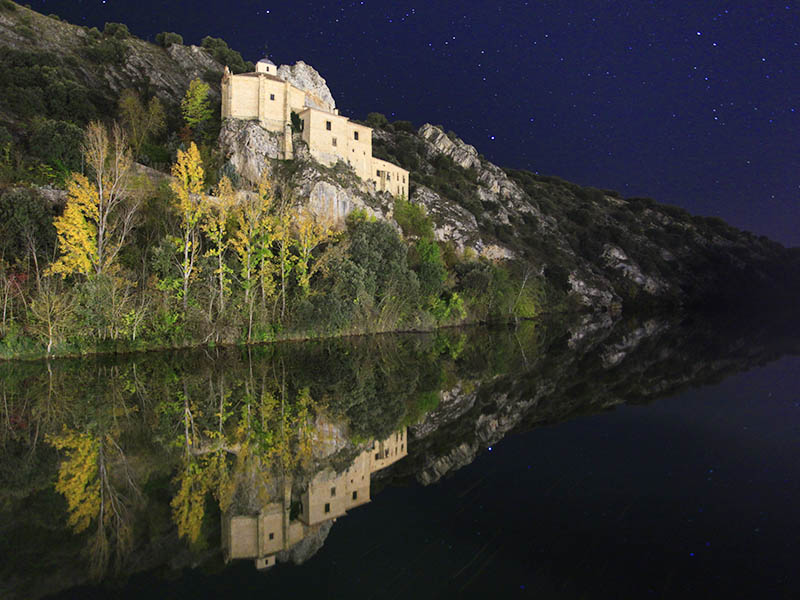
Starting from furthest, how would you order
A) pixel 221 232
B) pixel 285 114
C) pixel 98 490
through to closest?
pixel 285 114
pixel 221 232
pixel 98 490

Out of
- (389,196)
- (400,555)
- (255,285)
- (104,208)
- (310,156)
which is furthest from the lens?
(389,196)

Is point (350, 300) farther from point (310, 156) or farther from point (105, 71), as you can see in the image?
point (105, 71)

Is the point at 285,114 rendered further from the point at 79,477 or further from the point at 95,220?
the point at 79,477

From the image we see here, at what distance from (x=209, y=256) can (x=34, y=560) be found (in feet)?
79.6

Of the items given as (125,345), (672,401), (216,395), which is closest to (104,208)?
(125,345)

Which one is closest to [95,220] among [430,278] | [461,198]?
[430,278]

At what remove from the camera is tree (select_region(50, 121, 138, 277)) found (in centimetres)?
2372

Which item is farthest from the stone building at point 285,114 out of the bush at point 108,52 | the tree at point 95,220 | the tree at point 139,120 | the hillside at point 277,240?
the bush at point 108,52

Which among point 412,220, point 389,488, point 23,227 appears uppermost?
point 412,220

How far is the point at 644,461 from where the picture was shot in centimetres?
1113

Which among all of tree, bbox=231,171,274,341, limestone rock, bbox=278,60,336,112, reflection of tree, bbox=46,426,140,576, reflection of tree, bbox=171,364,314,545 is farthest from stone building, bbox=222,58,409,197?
reflection of tree, bbox=46,426,140,576

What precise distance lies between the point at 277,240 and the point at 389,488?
26458 millimetres

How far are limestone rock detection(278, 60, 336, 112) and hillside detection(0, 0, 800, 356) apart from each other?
30 centimetres

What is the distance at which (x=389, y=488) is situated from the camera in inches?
356
